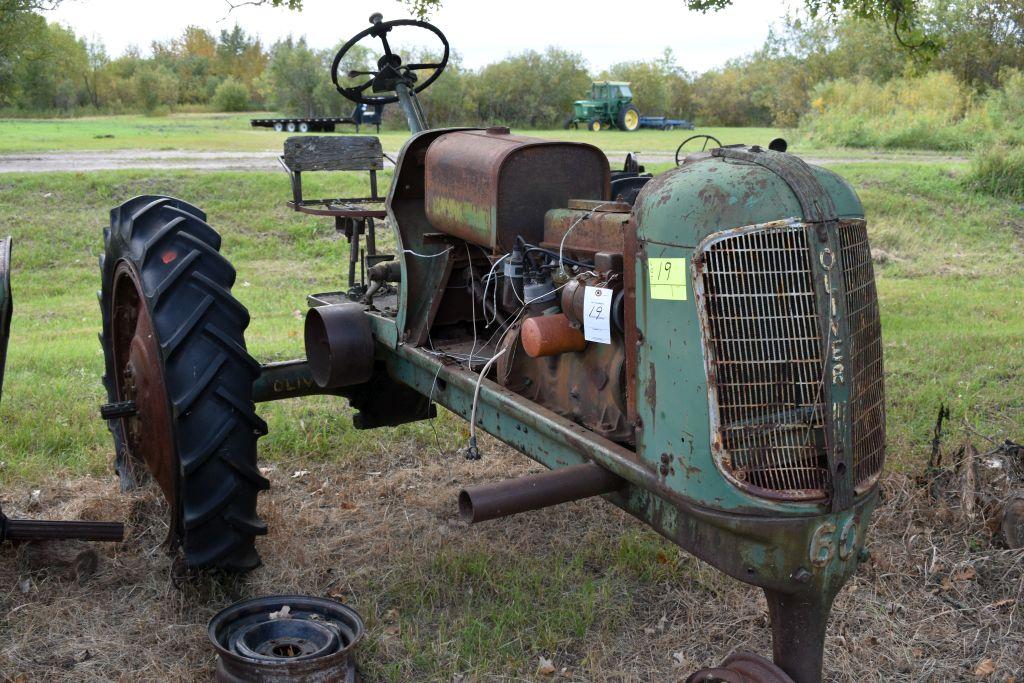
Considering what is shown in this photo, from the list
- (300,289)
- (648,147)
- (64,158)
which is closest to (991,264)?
(300,289)

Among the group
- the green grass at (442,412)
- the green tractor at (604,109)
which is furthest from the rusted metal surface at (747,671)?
the green tractor at (604,109)

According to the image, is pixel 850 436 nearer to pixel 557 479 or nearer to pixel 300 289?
pixel 557 479

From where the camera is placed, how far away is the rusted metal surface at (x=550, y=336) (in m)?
2.84

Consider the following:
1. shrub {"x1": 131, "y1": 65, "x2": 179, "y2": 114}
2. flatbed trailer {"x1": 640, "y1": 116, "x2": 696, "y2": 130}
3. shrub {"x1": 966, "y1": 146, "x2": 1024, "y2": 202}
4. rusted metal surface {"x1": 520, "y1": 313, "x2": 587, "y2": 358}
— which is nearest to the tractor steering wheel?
rusted metal surface {"x1": 520, "y1": 313, "x2": 587, "y2": 358}

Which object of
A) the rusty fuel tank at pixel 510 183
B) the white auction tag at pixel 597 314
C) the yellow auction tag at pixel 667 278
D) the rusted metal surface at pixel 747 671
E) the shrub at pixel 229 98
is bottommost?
the rusted metal surface at pixel 747 671

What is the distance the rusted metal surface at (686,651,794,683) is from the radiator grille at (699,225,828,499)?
1.48ft

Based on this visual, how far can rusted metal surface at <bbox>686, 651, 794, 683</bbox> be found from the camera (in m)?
2.34

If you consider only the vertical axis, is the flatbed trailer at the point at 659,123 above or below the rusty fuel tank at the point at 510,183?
above

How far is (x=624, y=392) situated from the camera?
9.14 feet

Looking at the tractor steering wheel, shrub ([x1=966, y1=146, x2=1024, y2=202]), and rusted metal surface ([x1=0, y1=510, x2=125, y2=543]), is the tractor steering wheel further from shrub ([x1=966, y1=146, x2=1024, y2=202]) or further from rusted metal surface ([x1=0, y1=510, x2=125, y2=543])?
shrub ([x1=966, y1=146, x2=1024, y2=202])

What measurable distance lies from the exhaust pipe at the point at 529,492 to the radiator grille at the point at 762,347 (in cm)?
44

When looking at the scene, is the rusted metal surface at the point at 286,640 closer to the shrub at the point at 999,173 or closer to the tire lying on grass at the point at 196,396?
the tire lying on grass at the point at 196,396

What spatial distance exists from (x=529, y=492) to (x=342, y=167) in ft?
9.00

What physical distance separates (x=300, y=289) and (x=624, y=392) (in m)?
6.77
